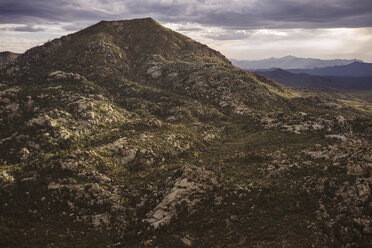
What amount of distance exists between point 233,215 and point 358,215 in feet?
43.2

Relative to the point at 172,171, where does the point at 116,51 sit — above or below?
above

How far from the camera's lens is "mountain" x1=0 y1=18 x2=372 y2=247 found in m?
25.7

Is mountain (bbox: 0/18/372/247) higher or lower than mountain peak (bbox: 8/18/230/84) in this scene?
lower

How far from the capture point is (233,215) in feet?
90.6

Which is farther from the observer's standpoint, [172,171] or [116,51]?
[116,51]

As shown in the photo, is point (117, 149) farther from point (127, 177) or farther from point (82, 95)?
point (82, 95)

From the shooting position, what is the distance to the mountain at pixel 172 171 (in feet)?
84.3

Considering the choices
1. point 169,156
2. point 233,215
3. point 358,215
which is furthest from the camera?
point 169,156

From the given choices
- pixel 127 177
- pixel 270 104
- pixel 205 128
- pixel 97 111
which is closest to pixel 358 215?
pixel 127 177

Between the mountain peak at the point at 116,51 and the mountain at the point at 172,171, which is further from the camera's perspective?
the mountain peak at the point at 116,51

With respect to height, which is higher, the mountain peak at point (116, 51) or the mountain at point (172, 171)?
the mountain peak at point (116, 51)

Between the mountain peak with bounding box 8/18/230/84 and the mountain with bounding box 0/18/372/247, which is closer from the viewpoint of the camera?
the mountain with bounding box 0/18/372/247

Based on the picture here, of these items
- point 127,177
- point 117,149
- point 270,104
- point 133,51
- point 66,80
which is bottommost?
point 127,177

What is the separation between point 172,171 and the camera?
4050cm
